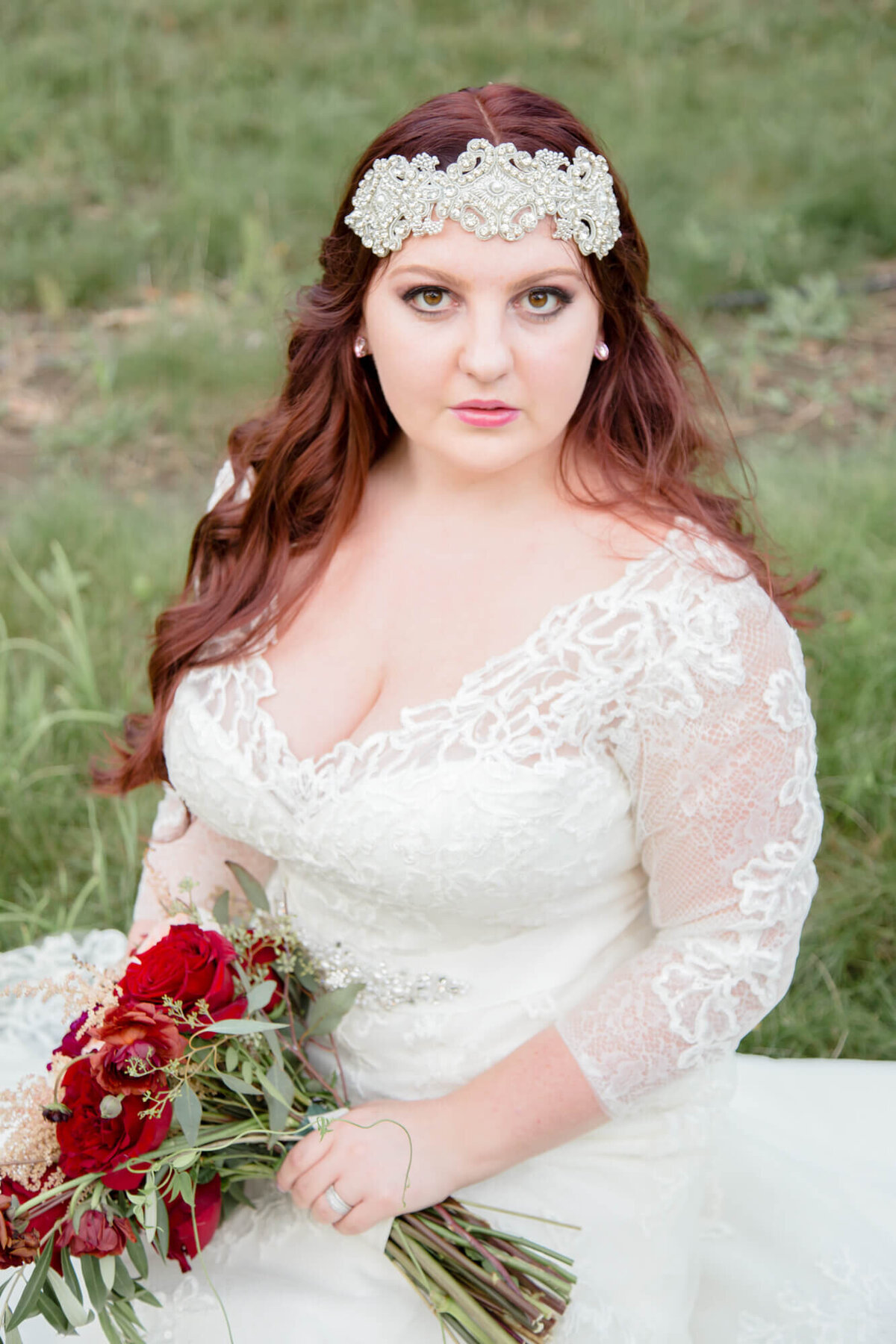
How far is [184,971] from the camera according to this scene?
1727 millimetres

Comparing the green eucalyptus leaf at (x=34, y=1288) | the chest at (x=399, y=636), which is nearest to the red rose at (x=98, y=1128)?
the green eucalyptus leaf at (x=34, y=1288)

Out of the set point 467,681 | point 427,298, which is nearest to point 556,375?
point 427,298

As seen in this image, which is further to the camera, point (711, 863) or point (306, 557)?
point (306, 557)

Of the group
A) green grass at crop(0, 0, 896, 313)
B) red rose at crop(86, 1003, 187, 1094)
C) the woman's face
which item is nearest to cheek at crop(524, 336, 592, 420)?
the woman's face

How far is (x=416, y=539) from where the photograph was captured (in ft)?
6.68

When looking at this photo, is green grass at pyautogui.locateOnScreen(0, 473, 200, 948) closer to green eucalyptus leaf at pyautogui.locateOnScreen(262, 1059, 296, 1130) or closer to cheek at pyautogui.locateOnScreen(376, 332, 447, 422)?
green eucalyptus leaf at pyautogui.locateOnScreen(262, 1059, 296, 1130)

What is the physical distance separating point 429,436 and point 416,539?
0.72 feet

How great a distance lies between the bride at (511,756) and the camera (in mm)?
1781

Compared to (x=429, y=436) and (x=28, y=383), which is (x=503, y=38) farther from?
(x=429, y=436)

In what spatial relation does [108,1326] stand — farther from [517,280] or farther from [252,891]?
[517,280]

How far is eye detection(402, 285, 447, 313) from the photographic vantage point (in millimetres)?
1791

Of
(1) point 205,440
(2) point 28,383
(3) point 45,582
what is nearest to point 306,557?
(3) point 45,582

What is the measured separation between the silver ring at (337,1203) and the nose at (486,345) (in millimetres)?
1124

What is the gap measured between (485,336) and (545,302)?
0.40 ft
